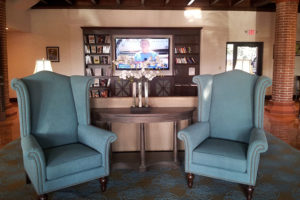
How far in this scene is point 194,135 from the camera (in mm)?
2576

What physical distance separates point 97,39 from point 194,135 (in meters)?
6.26

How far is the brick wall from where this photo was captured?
21.4 feet

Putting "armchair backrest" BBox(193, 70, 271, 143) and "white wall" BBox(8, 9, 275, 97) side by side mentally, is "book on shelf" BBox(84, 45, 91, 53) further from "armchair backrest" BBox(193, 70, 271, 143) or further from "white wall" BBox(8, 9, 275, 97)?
"armchair backrest" BBox(193, 70, 271, 143)

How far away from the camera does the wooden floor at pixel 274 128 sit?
4423 mm

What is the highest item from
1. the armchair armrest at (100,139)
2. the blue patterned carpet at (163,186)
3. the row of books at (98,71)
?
the row of books at (98,71)

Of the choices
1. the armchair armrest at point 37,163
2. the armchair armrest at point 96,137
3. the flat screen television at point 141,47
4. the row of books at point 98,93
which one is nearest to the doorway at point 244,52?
the flat screen television at point 141,47

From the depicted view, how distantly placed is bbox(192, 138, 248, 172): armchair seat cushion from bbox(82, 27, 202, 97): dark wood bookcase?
570 cm

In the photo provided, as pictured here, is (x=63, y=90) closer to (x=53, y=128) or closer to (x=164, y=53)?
(x=53, y=128)

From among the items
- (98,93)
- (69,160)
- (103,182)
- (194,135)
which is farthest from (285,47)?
(69,160)

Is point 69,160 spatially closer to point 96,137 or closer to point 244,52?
point 96,137

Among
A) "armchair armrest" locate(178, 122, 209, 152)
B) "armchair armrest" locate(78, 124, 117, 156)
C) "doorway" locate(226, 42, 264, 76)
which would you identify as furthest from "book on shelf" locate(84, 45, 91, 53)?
"armchair armrest" locate(178, 122, 209, 152)

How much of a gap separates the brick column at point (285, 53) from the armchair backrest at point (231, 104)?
4.45 m

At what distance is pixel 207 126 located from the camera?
2902mm

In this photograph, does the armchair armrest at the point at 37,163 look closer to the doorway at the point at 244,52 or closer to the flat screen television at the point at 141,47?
the flat screen television at the point at 141,47
